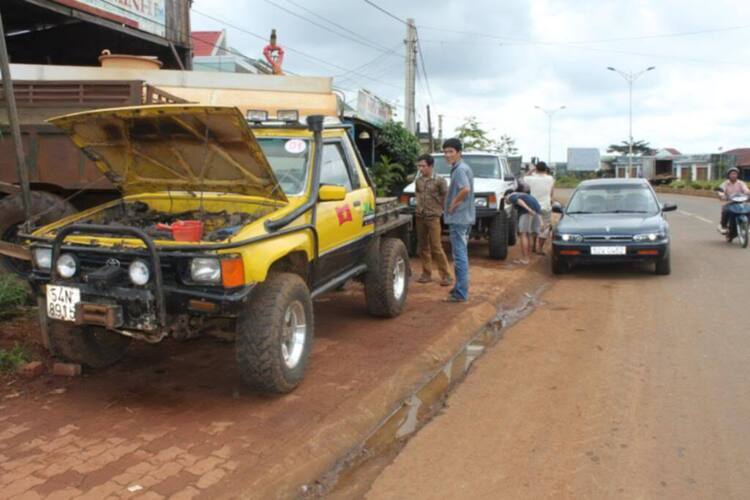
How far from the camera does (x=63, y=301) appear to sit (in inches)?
164

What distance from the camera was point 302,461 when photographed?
3697 millimetres

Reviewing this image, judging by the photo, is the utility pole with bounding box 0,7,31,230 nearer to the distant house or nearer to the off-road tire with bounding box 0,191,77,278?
the off-road tire with bounding box 0,191,77,278

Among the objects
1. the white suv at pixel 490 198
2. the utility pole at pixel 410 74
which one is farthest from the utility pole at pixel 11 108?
the utility pole at pixel 410 74

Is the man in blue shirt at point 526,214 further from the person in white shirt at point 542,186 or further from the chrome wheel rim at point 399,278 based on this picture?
the chrome wheel rim at point 399,278

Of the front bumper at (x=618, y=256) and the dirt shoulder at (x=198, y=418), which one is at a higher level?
the front bumper at (x=618, y=256)

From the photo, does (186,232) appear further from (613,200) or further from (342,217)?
(613,200)

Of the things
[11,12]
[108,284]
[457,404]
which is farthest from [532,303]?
[11,12]

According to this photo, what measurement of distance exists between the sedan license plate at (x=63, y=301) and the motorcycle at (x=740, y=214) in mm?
12167

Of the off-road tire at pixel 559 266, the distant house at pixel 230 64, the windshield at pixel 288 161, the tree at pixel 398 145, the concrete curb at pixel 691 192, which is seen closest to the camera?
the windshield at pixel 288 161

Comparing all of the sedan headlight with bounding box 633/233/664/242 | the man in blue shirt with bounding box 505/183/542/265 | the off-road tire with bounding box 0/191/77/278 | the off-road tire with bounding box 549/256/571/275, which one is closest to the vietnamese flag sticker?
the off-road tire with bounding box 0/191/77/278

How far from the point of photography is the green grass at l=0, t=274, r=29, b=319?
19.4 ft

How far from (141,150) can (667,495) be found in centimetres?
416

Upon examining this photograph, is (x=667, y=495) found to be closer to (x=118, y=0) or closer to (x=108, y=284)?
(x=108, y=284)

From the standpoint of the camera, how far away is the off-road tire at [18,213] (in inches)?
262
